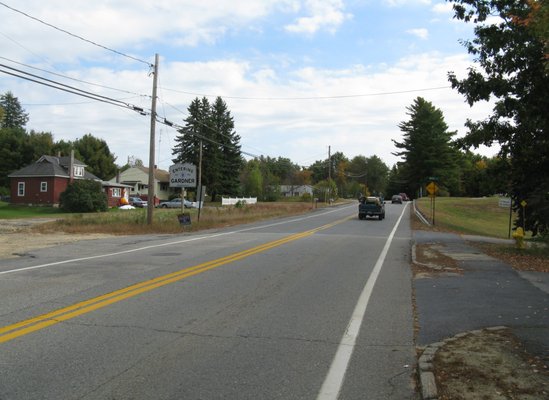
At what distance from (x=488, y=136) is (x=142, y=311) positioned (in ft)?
50.9

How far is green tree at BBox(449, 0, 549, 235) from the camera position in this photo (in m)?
16.2

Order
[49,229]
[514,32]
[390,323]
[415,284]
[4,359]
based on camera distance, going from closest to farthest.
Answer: [4,359] < [390,323] < [415,284] < [514,32] < [49,229]

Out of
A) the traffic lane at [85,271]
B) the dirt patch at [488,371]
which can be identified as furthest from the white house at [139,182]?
the dirt patch at [488,371]

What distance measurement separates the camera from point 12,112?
118938 mm

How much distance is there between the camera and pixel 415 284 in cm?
1061

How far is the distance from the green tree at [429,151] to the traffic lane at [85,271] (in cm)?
8136

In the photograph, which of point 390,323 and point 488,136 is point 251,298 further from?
point 488,136

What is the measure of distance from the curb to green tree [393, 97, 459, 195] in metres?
88.9

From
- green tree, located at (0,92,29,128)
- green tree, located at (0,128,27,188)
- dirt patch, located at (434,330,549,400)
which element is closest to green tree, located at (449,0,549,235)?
dirt patch, located at (434,330,549,400)

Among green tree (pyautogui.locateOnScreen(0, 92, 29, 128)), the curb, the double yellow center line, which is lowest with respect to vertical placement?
the double yellow center line

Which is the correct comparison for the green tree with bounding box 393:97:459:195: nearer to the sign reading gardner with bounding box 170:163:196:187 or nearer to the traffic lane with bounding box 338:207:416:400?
the sign reading gardner with bounding box 170:163:196:187

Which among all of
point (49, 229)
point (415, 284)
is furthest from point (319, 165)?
point (415, 284)

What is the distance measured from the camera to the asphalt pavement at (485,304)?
21.5 ft

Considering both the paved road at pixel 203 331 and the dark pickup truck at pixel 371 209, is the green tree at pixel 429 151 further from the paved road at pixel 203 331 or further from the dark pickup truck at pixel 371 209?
the paved road at pixel 203 331
